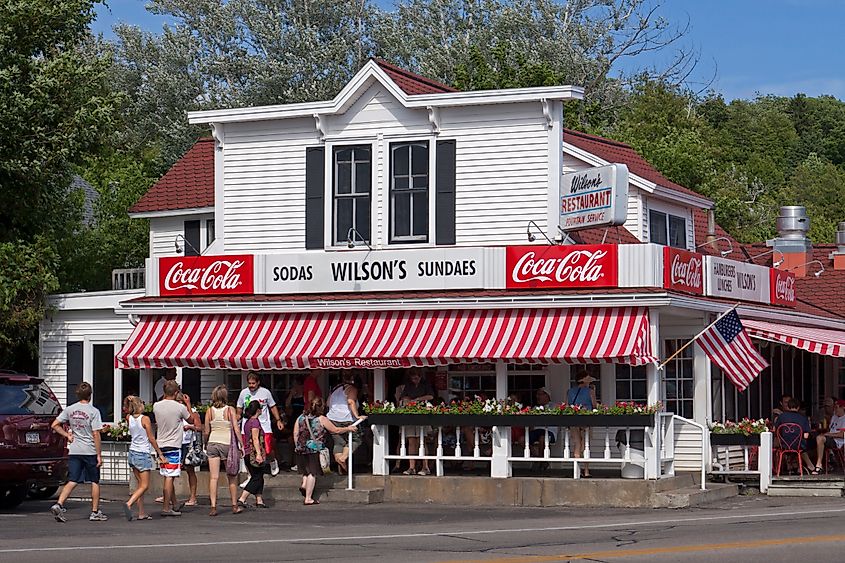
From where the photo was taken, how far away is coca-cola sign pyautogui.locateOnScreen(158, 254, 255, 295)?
25.4 m

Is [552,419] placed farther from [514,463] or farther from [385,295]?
[385,295]

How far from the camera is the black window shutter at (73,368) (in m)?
29.6

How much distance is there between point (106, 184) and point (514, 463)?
2361cm

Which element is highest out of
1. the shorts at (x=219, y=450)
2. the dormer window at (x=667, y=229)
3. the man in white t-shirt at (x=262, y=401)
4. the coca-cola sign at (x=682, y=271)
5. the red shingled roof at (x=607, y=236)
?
the dormer window at (x=667, y=229)

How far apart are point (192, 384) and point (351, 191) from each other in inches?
215

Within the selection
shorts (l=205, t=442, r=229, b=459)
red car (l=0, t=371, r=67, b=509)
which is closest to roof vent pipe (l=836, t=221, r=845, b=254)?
shorts (l=205, t=442, r=229, b=459)

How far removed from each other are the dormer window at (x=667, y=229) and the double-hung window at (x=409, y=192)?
615 centimetres

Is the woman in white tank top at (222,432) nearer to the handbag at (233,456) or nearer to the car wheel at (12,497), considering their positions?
the handbag at (233,456)

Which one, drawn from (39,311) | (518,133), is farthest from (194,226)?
(518,133)

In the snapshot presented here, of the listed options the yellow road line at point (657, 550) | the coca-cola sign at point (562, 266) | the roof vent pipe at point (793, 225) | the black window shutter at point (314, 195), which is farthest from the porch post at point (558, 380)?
the roof vent pipe at point (793, 225)

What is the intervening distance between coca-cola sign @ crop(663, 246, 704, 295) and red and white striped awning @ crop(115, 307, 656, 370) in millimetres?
751

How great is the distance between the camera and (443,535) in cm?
1694

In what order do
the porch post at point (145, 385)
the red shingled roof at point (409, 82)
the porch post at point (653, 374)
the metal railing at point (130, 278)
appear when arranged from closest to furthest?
the porch post at point (653, 374) < the red shingled roof at point (409, 82) < the porch post at point (145, 385) < the metal railing at point (130, 278)

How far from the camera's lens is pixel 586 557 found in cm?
1398
